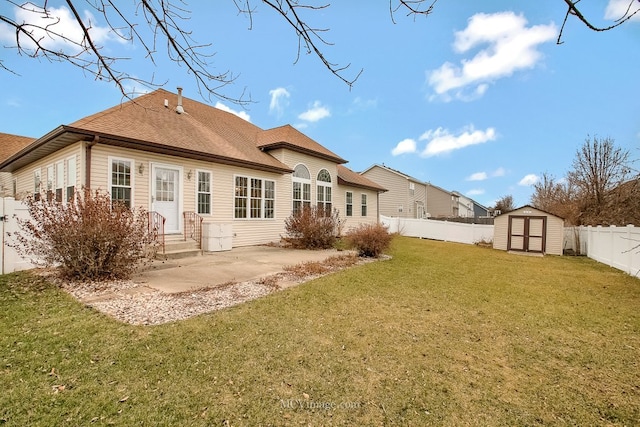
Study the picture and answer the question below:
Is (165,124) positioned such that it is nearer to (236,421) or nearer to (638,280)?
(236,421)

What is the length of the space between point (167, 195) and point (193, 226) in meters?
1.33

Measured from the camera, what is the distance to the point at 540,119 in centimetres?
1312

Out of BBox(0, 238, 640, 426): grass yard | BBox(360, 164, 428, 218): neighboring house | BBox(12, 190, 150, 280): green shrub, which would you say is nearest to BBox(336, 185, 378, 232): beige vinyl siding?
BBox(360, 164, 428, 218): neighboring house

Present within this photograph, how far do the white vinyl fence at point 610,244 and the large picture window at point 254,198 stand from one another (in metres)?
11.5

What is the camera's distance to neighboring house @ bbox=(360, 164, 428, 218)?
29.7 meters

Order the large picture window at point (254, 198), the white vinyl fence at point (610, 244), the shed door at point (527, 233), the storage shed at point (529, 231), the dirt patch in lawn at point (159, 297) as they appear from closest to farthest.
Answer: the dirt patch in lawn at point (159, 297), the white vinyl fence at point (610, 244), the large picture window at point (254, 198), the storage shed at point (529, 231), the shed door at point (527, 233)

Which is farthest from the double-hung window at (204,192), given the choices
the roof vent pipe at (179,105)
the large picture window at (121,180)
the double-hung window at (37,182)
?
the double-hung window at (37,182)

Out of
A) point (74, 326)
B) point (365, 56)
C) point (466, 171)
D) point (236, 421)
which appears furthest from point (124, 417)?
point (466, 171)

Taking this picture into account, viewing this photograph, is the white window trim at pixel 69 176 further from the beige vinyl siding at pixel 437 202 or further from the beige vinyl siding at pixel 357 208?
the beige vinyl siding at pixel 437 202

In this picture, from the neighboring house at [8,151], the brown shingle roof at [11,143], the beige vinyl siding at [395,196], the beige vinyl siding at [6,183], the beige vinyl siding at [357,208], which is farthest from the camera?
the beige vinyl siding at [395,196]

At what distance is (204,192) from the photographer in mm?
11164

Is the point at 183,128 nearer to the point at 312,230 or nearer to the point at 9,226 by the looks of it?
the point at 312,230

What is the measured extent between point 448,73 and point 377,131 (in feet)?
24.4

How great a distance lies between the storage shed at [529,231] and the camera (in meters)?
16.0
